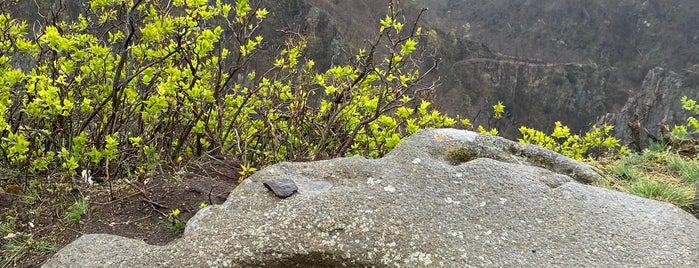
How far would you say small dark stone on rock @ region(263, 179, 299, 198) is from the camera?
9.73ft

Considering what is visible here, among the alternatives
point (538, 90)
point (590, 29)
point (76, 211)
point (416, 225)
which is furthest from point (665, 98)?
point (76, 211)

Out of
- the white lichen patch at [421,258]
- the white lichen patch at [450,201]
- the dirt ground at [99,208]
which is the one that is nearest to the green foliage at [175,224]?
the dirt ground at [99,208]

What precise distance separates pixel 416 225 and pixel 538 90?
8146 cm

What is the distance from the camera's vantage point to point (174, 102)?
4277 mm

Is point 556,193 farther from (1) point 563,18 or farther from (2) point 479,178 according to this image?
(1) point 563,18

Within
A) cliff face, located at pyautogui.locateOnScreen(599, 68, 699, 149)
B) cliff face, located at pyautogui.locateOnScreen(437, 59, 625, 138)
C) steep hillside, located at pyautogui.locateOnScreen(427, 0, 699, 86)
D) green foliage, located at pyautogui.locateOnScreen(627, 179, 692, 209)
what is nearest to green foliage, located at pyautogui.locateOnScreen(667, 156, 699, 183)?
green foliage, located at pyautogui.locateOnScreen(627, 179, 692, 209)

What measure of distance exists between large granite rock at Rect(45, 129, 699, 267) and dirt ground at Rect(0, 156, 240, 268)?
1.00 feet

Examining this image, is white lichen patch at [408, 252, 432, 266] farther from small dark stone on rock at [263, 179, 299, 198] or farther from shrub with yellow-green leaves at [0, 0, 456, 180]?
shrub with yellow-green leaves at [0, 0, 456, 180]

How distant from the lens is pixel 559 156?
382 cm

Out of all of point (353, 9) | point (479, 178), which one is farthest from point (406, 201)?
point (353, 9)

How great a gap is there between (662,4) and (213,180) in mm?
114393

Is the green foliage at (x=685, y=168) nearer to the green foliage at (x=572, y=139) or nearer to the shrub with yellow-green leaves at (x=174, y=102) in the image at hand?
the green foliage at (x=572, y=139)

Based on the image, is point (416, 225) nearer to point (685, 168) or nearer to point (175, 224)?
point (175, 224)

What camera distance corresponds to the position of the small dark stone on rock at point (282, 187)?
9.73 feet
